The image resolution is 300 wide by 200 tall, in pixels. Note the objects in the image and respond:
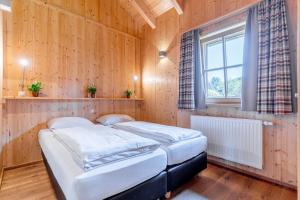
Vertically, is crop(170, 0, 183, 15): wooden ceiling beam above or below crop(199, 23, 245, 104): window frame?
above

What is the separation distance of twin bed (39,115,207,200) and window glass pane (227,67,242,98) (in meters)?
0.97

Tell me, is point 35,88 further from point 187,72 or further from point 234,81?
point 234,81

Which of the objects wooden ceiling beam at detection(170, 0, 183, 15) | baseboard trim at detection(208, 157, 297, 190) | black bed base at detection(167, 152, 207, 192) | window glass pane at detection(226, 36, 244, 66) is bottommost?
baseboard trim at detection(208, 157, 297, 190)

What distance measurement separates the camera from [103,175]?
4.10 ft

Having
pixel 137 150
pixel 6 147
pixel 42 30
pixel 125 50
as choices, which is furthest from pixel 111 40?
pixel 137 150

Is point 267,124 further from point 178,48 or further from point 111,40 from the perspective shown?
point 111,40

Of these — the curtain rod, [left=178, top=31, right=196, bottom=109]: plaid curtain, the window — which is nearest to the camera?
the curtain rod

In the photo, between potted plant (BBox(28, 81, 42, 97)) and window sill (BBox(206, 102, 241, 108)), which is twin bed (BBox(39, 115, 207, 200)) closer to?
window sill (BBox(206, 102, 241, 108))

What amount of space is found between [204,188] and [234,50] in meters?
2.09

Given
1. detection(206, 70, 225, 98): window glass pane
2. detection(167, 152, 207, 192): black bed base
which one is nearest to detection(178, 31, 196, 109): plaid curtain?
detection(206, 70, 225, 98): window glass pane

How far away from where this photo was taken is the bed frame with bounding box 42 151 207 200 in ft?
4.66

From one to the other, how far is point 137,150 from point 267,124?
5.76 feet

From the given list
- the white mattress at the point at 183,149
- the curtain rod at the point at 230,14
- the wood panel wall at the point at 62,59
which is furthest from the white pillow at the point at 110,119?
the curtain rod at the point at 230,14

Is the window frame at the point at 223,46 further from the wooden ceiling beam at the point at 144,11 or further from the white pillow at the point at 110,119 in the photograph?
the white pillow at the point at 110,119
